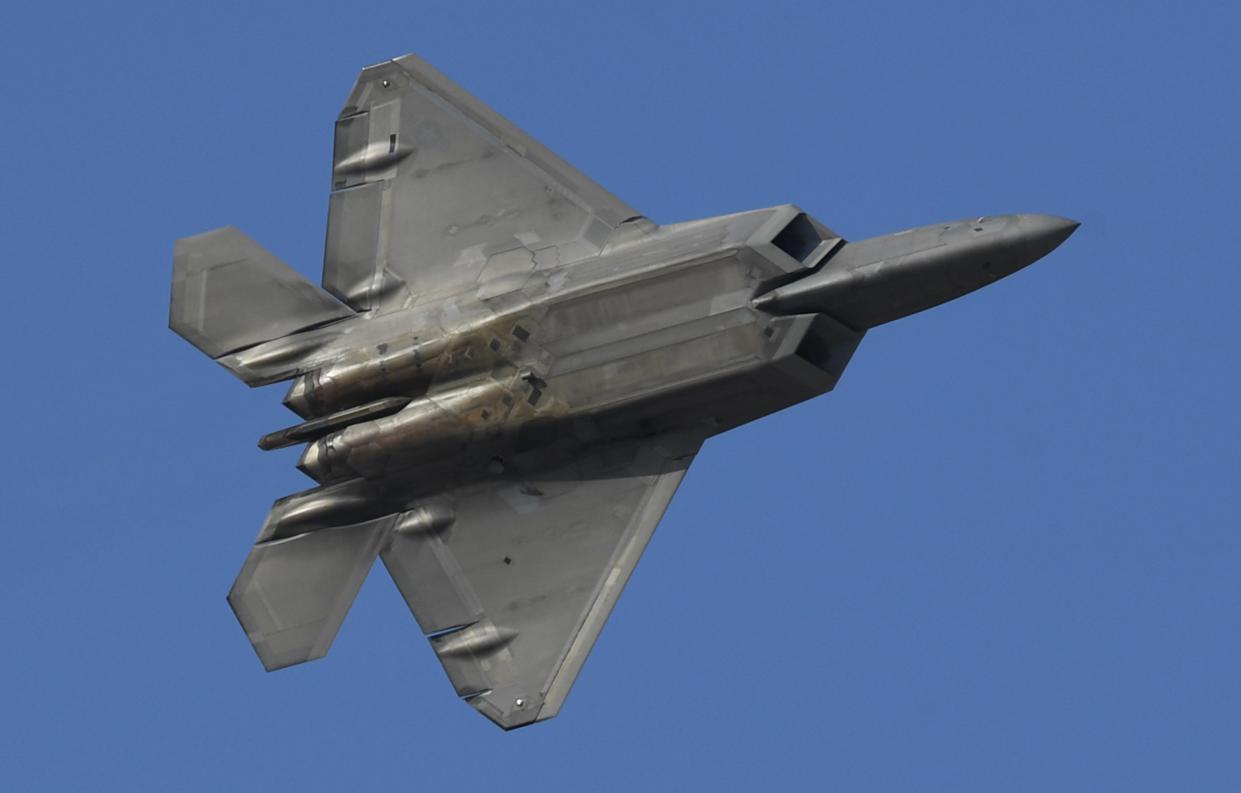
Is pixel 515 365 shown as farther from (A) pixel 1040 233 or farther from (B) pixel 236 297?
(A) pixel 1040 233

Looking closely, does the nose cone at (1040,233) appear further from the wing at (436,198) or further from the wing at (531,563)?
the wing at (436,198)

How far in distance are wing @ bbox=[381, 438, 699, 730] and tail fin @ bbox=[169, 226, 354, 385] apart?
3.62 metres

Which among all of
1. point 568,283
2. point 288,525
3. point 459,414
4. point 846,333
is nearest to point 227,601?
point 288,525

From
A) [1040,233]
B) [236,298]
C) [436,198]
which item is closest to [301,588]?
[236,298]

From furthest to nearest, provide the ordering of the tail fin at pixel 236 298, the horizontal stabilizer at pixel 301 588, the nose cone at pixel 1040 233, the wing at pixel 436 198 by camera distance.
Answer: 1. the tail fin at pixel 236 298
2. the wing at pixel 436 198
3. the horizontal stabilizer at pixel 301 588
4. the nose cone at pixel 1040 233

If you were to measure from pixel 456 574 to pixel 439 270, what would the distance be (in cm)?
466

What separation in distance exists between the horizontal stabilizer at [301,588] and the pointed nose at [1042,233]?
33.5 feet

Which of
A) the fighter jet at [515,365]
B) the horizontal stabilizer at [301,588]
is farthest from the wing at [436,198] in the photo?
the horizontal stabilizer at [301,588]

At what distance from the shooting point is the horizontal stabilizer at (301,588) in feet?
127

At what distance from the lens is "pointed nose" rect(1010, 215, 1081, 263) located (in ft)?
122

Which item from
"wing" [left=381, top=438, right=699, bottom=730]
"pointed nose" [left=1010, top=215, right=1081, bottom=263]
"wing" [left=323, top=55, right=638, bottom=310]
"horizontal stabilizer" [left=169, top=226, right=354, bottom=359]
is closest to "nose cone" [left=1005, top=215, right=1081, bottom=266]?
"pointed nose" [left=1010, top=215, right=1081, bottom=263]

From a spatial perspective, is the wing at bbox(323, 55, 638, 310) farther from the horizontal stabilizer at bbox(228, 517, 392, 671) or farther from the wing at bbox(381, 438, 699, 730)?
the horizontal stabilizer at bbox(228, 517, 392, 671)

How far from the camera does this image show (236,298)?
1563 inches

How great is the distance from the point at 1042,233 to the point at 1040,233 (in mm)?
28
